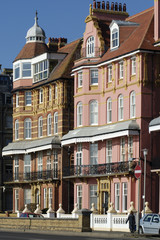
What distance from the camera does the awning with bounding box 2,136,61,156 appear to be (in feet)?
256

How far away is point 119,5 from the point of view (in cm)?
7725

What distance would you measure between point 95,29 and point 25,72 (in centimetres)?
1577

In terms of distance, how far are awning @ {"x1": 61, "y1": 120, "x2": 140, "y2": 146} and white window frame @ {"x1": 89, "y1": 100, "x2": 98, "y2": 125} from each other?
707 mm

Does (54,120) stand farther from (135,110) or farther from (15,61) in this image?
(135,110)

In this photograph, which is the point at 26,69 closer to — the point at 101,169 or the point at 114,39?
the point at 114,39

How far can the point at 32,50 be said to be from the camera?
282 ft

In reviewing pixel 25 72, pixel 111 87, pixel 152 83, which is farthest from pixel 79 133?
pixel 25 72

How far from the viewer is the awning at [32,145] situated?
77938mm

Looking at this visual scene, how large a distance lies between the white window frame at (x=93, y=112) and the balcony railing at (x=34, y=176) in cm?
883

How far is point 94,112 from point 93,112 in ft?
0.35

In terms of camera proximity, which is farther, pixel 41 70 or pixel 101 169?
pixel 41 70

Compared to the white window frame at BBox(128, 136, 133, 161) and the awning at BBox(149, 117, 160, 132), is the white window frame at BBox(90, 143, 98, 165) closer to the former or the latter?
the white window frame at BBox(128, 136, 133, 161)

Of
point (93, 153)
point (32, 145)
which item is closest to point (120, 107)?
point (93, 153)

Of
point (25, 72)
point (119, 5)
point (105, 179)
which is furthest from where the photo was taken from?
point (25, 72)
